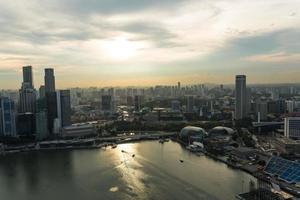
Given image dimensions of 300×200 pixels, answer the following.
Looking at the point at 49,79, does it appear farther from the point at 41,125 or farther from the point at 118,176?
the point at 118,176

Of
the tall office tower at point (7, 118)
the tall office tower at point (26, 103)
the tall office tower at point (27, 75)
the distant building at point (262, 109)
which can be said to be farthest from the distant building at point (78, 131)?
the distant building at point (262, 109)

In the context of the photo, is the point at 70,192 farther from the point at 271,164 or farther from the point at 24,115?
the point at 24,115

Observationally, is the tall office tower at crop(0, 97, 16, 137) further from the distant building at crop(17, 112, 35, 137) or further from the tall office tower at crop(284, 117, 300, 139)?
the tall office tower at crop(284, 117, 300, 139)

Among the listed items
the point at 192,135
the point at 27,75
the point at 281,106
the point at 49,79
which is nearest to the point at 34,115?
the point at 49,79

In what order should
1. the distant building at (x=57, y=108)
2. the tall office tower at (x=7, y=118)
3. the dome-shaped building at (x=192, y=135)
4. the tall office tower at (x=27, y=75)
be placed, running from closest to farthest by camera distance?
the dome-shaped building at (x=192, y=135) → the tall office tower at (x=7, y=118) → the distant building at (x=57, y=108) → the tall office tower at (x=27, y=75)

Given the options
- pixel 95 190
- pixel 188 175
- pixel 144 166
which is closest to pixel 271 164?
pixel 188 175

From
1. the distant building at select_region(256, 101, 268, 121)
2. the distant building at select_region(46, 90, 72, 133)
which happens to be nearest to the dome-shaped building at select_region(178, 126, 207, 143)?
the distant building at select_region(46, 90, 72, 133)

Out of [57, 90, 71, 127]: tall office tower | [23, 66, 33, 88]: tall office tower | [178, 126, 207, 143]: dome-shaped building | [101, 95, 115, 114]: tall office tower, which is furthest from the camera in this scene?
[101, 95, 115, 114]: tall office tower

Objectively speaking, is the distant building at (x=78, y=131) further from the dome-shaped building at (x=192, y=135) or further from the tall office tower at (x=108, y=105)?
the tall office tower at (x=108, y=105)
